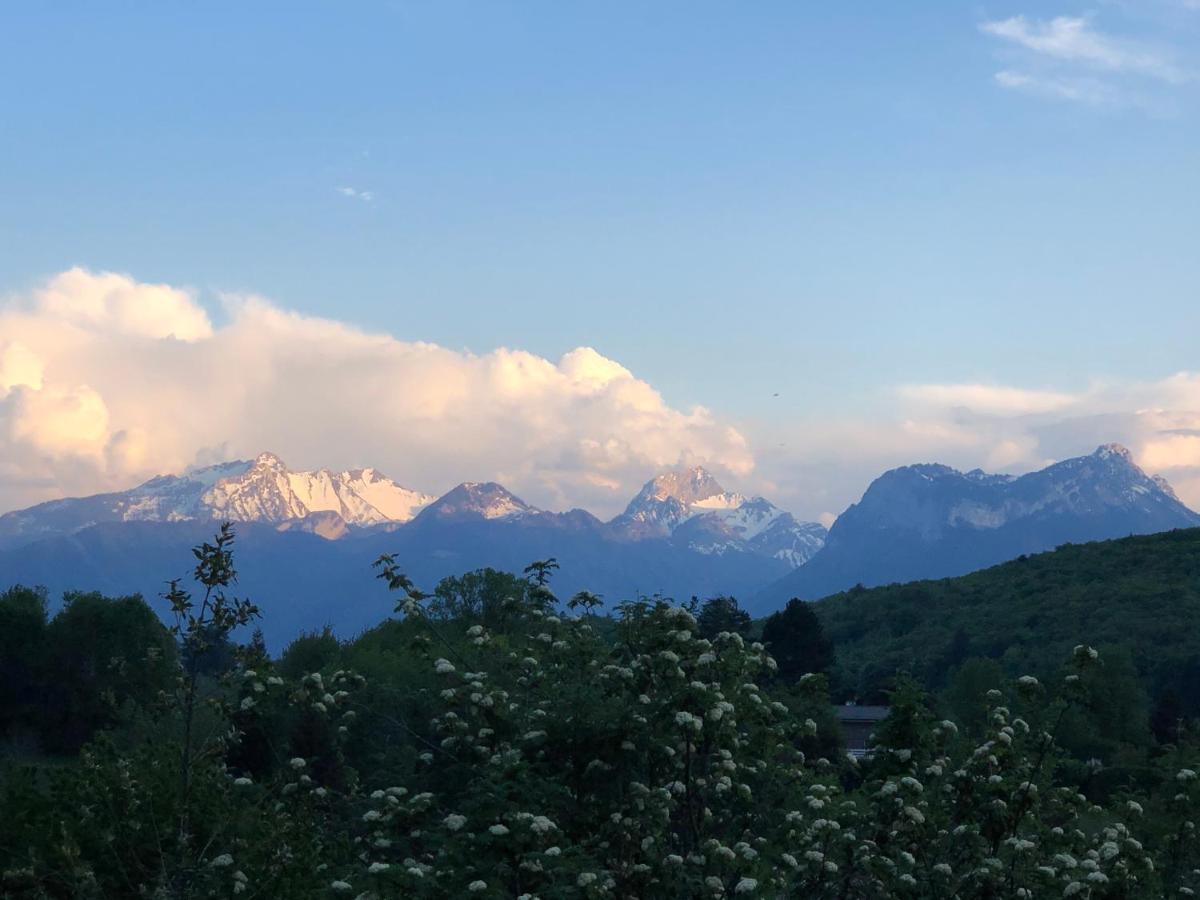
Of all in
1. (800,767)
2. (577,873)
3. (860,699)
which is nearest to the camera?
(577,873)

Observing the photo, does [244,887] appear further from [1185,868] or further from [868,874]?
[1185,868]

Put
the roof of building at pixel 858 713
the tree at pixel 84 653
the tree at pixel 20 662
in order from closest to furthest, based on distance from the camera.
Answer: the tree at pixel 84 653, the tree at pixel 20 662, the roof of building at pixel 858 713

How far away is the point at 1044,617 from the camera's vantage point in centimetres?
9019

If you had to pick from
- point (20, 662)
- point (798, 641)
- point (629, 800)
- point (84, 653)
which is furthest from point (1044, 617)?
point (629, 800)

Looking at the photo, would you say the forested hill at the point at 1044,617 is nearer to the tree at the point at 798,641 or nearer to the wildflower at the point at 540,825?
the tree at the point at 798,641

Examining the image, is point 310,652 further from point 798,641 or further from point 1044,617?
point 1044,617

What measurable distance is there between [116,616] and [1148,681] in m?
55.2

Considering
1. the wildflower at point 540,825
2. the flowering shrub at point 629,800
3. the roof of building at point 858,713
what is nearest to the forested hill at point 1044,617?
the roof of building at point 858,713

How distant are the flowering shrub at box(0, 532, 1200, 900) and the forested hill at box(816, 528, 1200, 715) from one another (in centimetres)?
5649

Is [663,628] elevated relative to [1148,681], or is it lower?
elevated

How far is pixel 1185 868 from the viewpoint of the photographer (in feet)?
51.3

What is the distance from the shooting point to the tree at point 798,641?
76625 mm

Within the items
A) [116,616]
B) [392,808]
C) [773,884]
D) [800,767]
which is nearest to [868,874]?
[773,884]

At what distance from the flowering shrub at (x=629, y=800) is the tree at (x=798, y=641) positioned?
61.7m
